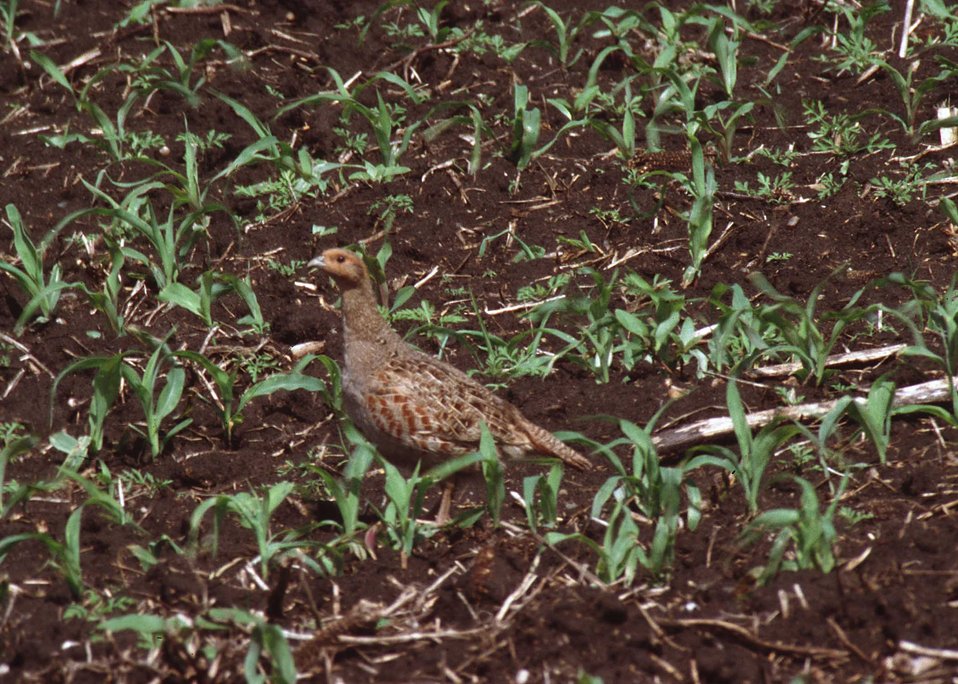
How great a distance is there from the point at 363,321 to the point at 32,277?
1873 mm

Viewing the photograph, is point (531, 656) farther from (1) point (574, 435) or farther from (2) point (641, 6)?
(2) point (641, 6)

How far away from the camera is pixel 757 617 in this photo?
4754mm

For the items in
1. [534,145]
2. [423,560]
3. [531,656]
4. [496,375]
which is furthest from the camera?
[534,145]

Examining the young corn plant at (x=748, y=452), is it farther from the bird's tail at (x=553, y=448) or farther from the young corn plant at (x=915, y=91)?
the young corn plant at (x=915, y=91)

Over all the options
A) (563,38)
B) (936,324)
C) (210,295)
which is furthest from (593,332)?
(563,38)

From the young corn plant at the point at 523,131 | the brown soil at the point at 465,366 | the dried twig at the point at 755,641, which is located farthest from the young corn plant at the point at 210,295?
the dried twig at the point at 755,641

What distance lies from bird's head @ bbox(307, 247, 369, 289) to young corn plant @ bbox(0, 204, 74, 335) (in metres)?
1.33

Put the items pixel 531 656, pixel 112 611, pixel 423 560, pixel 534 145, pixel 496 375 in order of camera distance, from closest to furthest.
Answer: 1. pixel 531 656
2. pixel 112 611
3. pixel 423 560
4. pixel 496 375
5. pixel 534 145

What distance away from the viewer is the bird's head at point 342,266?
21.7 ft

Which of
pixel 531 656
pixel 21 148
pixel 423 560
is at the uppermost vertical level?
pixel 531 656

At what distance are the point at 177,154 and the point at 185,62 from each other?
1.18m

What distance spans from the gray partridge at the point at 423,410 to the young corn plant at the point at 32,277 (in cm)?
164

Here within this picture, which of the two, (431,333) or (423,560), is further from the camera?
(431,333)

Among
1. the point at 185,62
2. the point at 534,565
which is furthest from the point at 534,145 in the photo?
the point at 534,565
